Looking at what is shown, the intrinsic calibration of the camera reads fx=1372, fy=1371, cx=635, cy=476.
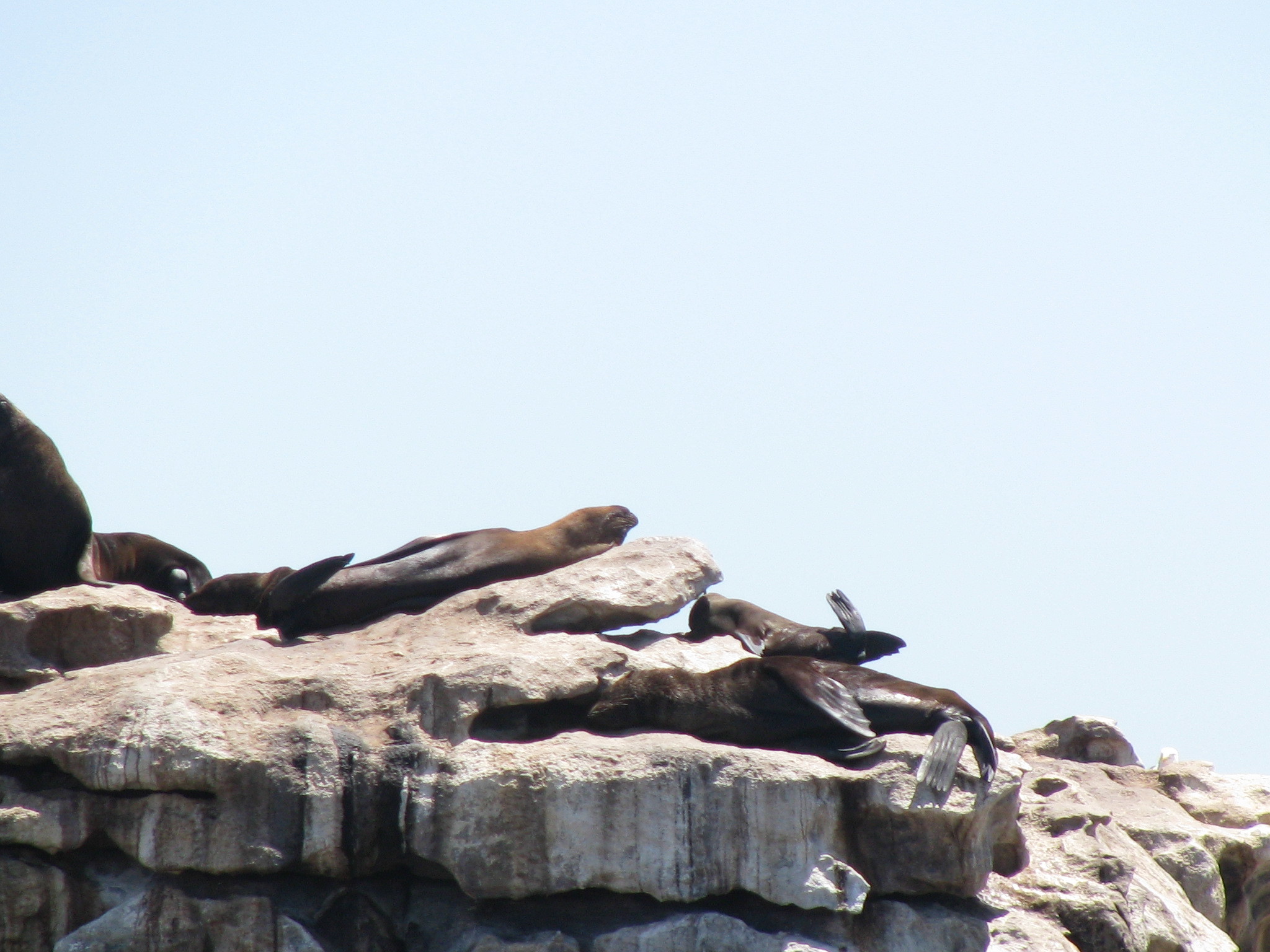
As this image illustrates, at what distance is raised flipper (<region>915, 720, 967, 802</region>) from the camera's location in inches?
259

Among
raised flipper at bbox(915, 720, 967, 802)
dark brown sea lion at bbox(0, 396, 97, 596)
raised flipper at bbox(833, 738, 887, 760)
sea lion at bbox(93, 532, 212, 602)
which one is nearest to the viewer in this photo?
raised flipper at bbox(915, 720, 967, 802)

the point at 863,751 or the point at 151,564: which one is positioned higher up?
the point at 151,564

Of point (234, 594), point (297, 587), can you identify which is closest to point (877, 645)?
point (297, 587)

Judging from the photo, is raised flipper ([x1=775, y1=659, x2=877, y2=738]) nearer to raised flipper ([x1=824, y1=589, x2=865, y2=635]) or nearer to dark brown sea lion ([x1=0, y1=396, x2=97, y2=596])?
raised flipper ([x1=824, y1=589, x2=865, y2=635])

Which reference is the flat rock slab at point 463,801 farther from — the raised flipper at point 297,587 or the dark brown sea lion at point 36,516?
the dark brown sea lion at point 36,516

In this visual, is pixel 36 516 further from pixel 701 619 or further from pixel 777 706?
pixel 777 706

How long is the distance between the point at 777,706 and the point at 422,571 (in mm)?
3372

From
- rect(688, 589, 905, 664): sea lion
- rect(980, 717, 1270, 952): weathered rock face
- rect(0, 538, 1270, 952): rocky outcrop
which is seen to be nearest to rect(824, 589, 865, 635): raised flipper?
rect(688, 589, 905, 664): sea lion

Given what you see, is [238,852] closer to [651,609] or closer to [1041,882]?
[651,609]

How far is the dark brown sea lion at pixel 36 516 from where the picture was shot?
1030 centimetres

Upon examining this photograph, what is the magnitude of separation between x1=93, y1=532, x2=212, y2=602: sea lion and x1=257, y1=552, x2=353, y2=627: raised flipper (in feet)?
6.18

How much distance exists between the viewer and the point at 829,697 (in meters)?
7.45

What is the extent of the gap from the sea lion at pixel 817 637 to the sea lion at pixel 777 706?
1.85 m

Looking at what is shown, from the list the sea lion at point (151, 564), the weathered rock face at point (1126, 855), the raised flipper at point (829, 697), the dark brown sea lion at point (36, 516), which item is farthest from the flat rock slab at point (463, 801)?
the sea lion at point (151, 564)
